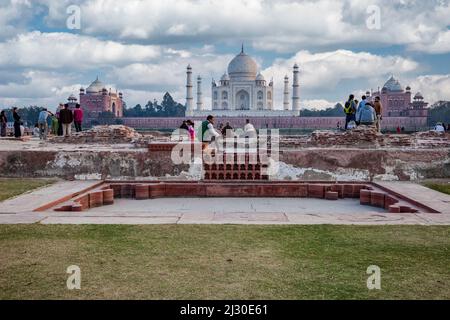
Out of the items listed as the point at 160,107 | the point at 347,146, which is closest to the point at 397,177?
the point at 347,146

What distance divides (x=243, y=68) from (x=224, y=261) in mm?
50006

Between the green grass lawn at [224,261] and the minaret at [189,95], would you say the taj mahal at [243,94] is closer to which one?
the minaret at [189,95]

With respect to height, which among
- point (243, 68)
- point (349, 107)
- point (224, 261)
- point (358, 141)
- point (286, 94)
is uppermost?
point (243, 68)

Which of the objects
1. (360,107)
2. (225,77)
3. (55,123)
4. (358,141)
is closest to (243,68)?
(225,77)

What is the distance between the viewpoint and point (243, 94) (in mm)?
53531

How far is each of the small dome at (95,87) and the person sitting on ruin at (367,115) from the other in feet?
140

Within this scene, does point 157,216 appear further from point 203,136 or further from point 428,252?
point 203,136

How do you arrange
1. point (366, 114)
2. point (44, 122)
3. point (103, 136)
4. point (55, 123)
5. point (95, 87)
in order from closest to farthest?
1. point (366, 114)
2. point (103, 136)
3. point (44, 122)
4. point (55, 123)
5. point (95, 87)

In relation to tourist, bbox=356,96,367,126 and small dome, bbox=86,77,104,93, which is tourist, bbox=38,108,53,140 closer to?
tourist, bbox=356,96,367,126

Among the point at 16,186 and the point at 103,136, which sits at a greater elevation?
the point at 103,136

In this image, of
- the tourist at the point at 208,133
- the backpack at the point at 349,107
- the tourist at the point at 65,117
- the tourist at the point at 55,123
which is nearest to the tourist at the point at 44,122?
the tourist at the point at 65,117

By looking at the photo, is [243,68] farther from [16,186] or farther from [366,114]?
[16,186]

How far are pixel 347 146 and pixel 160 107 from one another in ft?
174

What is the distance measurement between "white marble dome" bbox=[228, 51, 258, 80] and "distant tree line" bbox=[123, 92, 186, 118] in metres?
9.03
